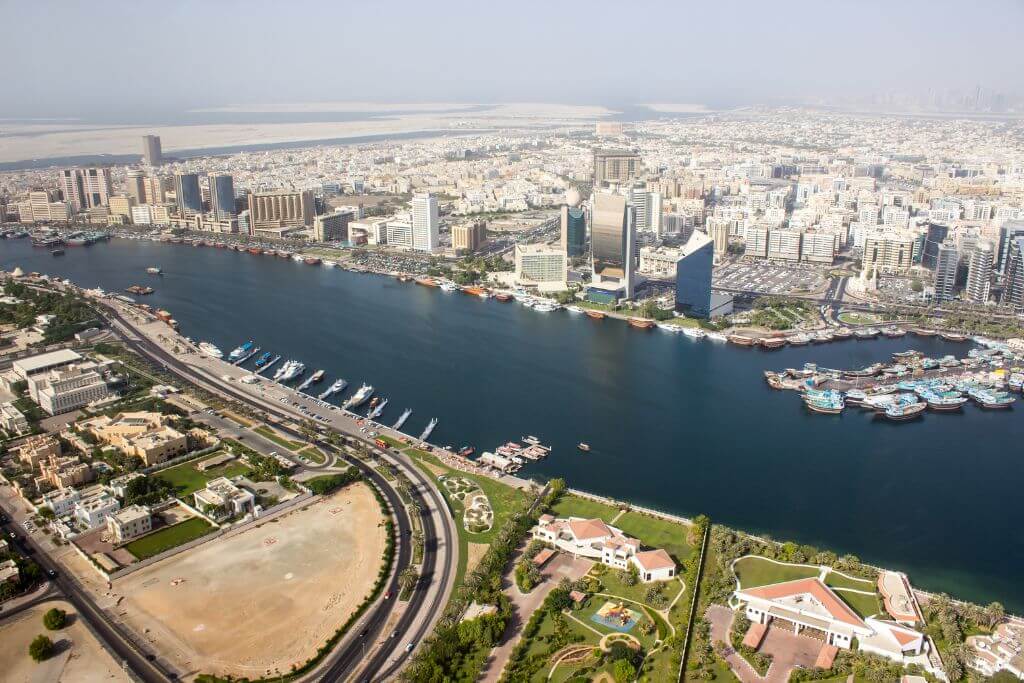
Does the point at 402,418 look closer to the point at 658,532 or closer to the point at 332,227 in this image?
the point at 658,532

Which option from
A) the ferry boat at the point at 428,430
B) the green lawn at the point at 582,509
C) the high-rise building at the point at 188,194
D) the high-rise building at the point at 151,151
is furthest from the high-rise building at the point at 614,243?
the high-rise building at the point at 151,151

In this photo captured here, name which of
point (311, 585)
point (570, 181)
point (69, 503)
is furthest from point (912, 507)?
point (570, 181)

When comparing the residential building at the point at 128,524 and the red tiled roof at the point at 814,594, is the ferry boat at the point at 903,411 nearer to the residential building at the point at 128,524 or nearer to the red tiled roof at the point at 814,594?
the red tiled roof at the point at 814,594

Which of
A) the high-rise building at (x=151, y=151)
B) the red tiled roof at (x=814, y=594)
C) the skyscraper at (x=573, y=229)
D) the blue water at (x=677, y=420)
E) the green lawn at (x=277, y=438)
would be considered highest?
the high-rise building at (x=151, y=151)

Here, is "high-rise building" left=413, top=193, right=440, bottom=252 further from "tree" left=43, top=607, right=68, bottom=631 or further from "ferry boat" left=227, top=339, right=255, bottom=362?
"tree" left=43, top=607, right=68, bottom=631

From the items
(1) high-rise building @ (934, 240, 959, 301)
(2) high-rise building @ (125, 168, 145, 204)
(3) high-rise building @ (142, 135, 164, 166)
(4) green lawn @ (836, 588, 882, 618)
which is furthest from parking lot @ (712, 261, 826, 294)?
(3) high-rise building @ (142, 135, 164, 166)
